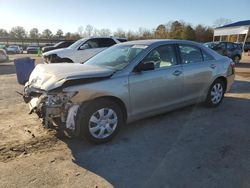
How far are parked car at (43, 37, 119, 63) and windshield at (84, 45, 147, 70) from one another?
627 centimetres

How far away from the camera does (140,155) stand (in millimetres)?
4230

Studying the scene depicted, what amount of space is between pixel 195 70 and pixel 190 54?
0.37m

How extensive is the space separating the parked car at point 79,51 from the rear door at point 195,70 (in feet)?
21.5

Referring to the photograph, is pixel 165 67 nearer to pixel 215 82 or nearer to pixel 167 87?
pixel 167 87

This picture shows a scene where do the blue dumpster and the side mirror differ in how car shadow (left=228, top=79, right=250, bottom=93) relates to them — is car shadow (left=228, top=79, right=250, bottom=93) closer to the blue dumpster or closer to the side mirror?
the side mirror

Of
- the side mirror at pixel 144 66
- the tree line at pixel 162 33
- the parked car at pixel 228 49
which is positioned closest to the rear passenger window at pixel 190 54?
the side mirror at pixel 144 66

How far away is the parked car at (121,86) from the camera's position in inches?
169

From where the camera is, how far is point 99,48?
43.8 ft

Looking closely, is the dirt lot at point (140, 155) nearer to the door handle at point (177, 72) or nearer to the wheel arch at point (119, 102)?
the wheel arch at point (119, 102)

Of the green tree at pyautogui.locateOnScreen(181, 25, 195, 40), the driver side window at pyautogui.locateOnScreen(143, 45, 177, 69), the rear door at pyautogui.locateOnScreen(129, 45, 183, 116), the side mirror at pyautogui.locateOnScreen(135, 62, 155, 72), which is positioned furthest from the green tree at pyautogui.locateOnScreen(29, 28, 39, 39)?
the side mirror at pyautogui.locateOnScreen(135, 62, 155, 72)

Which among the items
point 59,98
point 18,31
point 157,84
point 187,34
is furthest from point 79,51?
point 18,31

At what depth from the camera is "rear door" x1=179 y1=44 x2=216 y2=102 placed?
5902 mm

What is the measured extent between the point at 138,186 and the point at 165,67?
8.89 ft

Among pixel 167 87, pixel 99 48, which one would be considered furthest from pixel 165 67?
pixel 99 48
